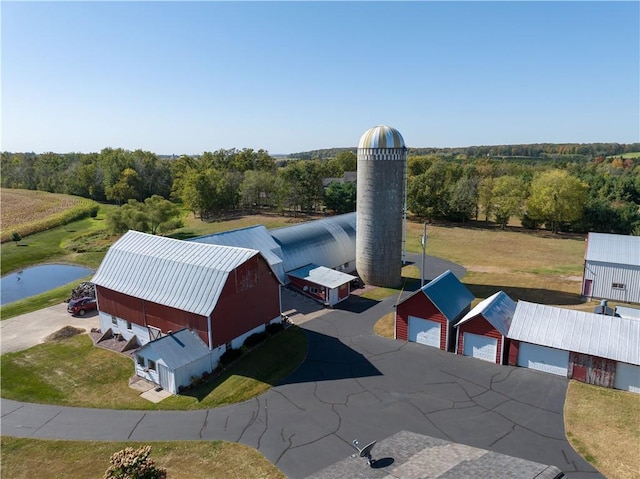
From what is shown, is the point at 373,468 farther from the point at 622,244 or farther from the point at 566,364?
the point at 622,244

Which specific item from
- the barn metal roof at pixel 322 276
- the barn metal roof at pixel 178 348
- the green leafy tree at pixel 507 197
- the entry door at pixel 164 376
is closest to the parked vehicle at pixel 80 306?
the barn metal roof at pixel 178 348

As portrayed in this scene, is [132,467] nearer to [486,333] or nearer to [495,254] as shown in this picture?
[486,333]

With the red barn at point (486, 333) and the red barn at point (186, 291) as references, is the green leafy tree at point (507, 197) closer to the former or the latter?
the red barn at point (486, 333)

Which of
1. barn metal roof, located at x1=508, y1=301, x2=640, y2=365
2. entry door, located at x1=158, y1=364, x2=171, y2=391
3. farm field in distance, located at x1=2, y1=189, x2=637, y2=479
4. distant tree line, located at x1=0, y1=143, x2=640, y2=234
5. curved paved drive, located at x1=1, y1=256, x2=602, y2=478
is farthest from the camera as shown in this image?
distant tree line, located at x1=0, y1=143, x2=640, y2=234

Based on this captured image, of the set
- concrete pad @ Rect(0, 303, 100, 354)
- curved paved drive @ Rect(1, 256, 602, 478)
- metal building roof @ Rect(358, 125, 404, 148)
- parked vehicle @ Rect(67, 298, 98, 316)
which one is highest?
metal building roof @ Rect(358, 125, 404, 148)

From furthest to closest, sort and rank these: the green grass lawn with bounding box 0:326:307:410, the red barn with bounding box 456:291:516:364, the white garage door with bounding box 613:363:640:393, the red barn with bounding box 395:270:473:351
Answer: the red barn with bounding box 395:270:473:351 → the red barn with bounding box 456:291:516:364 → the green grass lawn with bounding box 0:326:307:410 → the white garage door with bounding box 613:363:640:393

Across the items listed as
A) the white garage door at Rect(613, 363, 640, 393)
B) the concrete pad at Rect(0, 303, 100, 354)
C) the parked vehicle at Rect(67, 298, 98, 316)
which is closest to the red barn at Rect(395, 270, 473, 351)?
the white garage door at Rect(613, 363, 640, 393)

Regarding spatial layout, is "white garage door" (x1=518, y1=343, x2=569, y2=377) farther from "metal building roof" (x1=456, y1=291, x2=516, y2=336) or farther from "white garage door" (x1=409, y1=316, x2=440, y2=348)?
"white garage door" (x1=409, y1=316, x2=440, y2=348)
